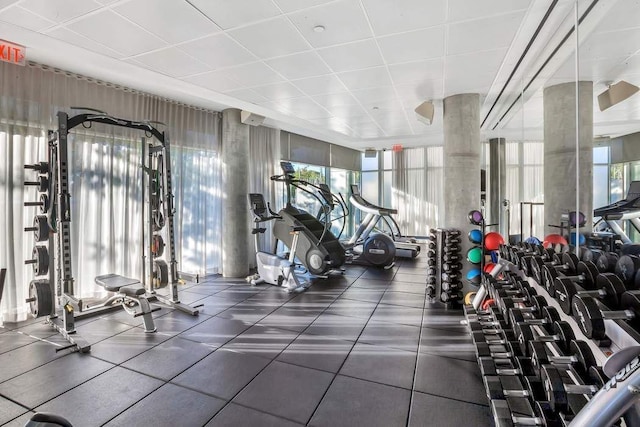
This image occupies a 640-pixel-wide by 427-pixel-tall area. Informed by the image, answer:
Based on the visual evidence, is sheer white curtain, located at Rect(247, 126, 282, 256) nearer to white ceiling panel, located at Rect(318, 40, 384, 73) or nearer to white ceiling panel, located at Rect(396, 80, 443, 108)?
white ceiling panel, located at Rect(396, 80, 443, 108)

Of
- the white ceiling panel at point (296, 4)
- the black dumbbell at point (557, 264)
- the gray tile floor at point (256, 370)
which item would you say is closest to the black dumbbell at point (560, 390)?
the black dumbbell at point (557, 264)

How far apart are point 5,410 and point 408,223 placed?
9.09 m

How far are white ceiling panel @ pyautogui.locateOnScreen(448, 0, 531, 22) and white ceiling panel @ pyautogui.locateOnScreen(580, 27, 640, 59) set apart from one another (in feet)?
3.67

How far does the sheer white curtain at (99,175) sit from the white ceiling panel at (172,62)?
1249 millimetres

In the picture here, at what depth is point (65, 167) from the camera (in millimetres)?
3027

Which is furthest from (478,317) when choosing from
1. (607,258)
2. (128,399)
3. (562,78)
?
(562,78)

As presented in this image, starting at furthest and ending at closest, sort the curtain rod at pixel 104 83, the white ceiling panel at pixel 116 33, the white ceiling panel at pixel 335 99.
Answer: the white ceiling panel at pixel 335 99
the curtain rod at pixel 104 83
the white ceiling panel at pixel 116 33

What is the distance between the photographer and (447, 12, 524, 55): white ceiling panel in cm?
254

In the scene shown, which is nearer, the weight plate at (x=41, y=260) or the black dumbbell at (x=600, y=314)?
the black dumbbell at (x=600, y=314)

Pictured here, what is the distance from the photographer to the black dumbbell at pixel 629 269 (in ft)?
4.77

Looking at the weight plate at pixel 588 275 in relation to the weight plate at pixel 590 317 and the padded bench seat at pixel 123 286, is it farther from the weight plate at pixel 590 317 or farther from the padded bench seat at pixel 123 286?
the padded bench seat at pixel 123 286

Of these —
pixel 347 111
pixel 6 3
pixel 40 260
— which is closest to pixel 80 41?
pixel 6 3

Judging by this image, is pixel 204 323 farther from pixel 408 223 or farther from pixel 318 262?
pixel 408 223

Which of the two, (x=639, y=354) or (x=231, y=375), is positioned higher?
(x=639, y=354)
